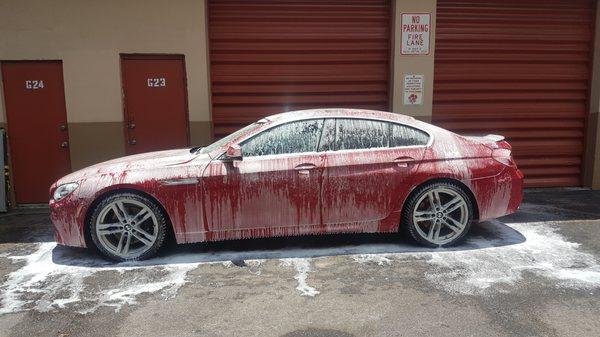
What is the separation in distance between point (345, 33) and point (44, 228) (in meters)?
5.18

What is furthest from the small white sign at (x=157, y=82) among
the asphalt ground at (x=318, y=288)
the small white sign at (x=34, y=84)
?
the asphalt ground at (x=318, y=288)

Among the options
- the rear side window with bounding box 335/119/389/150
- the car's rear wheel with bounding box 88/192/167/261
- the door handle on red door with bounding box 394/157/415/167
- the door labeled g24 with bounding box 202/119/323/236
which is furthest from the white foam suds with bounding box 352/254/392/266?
the car's rear wheel with bounding box 88/192/167/261

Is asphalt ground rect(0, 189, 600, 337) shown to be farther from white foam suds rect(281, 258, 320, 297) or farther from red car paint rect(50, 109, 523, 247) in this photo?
red car paint rect(50, 109, 523, 247)

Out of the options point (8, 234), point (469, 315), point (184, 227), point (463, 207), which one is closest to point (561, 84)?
point (463, 207)

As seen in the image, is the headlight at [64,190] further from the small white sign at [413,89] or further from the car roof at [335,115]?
the small white sign at [413,89]

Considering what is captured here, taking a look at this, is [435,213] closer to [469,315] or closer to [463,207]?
[463,207]

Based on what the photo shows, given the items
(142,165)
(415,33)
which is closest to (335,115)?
(142,165)

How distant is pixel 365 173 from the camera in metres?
4.84

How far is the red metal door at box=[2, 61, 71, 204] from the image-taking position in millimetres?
7184

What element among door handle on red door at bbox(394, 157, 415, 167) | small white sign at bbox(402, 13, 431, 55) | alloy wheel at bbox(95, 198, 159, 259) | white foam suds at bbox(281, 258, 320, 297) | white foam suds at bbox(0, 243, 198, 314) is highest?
small white sign at bbox(402, 13, 431, 55)

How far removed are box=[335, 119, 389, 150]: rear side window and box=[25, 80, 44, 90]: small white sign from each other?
16.0 ft

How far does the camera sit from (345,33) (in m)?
7.72

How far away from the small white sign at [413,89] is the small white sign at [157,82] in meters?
3.75

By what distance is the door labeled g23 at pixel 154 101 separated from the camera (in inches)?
288
